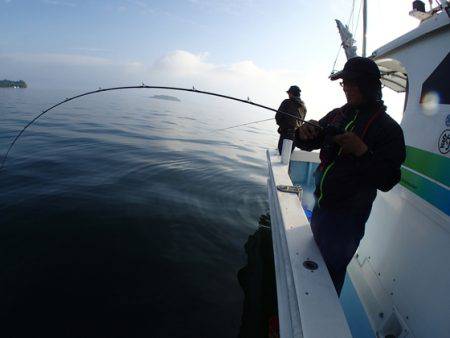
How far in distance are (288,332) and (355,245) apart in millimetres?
895

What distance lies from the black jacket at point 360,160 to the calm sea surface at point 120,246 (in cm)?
202

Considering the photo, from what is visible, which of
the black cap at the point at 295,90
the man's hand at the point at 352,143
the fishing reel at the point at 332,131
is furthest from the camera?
the black cap at the point at 295,90

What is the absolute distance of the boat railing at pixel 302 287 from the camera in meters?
1.72

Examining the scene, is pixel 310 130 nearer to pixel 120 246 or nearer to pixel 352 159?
pixel 352 159

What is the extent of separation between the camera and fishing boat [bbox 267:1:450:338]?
2.05 metres

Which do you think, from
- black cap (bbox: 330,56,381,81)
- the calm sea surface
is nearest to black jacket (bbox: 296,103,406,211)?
black cap (bbox: 330,56,381,81)

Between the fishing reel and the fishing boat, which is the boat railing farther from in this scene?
the fishing reel

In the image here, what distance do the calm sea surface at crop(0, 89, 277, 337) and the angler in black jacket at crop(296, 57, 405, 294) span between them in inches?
68.4

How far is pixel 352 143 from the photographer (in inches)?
74.8

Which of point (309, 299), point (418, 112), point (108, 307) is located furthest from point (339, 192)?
point (108, 307)

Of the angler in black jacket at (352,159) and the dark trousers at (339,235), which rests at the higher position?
the angler in black jacket at (352,159)

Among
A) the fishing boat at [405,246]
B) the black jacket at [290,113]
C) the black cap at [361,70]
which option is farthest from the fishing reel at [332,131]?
the black jacket at [290,113]

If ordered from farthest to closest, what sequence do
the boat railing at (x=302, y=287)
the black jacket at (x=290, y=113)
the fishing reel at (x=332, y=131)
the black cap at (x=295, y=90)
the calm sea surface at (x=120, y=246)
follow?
the black cap at (x=295, y=90) < the black jacket at (x=290, y=113) < the calm sea surface at (x=120, y=246) < the fishing reel at (x=332, y=131) < the boat railing at (x=302, y=287)

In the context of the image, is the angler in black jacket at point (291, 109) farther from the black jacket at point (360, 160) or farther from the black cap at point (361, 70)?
the black cap at point (361, 70)
